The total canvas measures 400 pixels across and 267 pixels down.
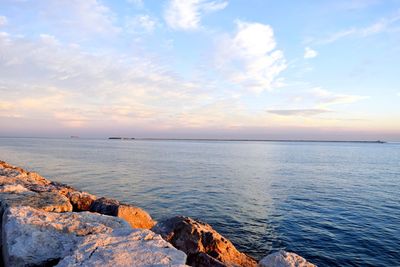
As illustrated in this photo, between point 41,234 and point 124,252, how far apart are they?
1.91 metres

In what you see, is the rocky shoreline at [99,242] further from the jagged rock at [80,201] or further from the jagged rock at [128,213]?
the jagged rock at [80,201]

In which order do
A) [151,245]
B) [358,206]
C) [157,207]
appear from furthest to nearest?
[358,206], [157,207], [151,245]

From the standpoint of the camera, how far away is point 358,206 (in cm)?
2295

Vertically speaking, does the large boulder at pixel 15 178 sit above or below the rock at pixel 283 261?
above

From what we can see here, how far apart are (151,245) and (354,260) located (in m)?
11.5

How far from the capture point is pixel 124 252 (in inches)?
198

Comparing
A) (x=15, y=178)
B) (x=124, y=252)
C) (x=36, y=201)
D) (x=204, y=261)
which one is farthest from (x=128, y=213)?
(x=15, y=178)

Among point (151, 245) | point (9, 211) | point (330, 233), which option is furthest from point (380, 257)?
point (9, 211)

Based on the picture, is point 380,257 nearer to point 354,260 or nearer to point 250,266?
point 354,260

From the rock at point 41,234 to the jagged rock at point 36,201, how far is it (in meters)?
2.05

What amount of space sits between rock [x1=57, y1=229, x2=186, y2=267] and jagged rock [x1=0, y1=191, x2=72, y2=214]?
377 cm

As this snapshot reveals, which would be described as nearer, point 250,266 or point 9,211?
point 9,211

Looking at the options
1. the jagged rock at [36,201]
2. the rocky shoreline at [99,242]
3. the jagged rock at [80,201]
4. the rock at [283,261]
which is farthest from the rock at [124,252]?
the jagged rock at [80,201]

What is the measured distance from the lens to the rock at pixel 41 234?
17.2 ft
